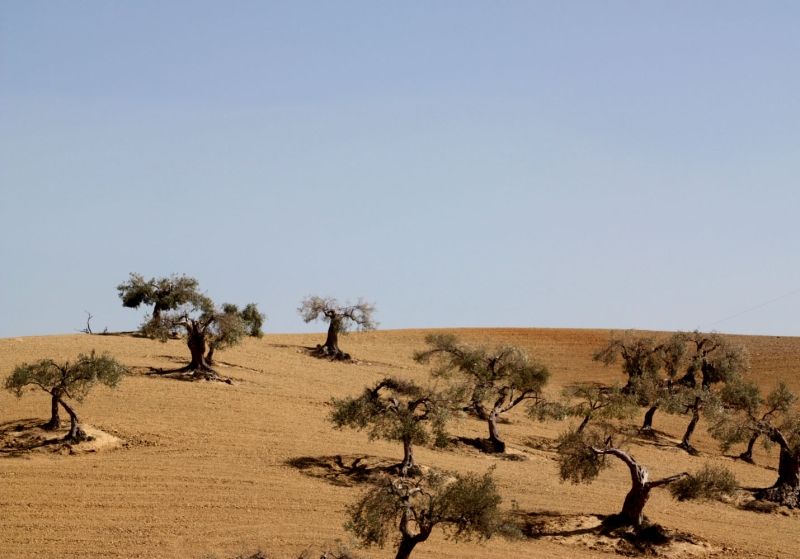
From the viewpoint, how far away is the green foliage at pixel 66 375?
110ft

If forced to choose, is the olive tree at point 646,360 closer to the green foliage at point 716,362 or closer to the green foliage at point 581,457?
the green foliage at point 716,362

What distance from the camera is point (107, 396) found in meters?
40.8

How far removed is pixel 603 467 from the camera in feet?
97.6

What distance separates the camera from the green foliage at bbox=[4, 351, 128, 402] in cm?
3350

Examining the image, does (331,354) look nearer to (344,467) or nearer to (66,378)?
(66,378)

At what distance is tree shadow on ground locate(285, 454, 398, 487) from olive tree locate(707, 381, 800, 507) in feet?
52.2

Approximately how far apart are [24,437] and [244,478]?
9.79 meters

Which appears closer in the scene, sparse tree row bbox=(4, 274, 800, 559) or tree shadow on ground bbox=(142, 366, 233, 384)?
sparse tree row bbox=(4, 274, 800, 559)

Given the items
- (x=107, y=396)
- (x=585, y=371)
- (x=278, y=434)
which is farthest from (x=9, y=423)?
(x=585, y=371)

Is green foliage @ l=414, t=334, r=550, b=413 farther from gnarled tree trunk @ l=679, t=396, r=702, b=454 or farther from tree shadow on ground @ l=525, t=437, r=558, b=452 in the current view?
gnarled tree trunk @ l=679, t=396, r=702, b=454

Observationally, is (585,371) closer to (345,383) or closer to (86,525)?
(345,383)

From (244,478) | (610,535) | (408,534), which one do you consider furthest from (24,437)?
(610,535)

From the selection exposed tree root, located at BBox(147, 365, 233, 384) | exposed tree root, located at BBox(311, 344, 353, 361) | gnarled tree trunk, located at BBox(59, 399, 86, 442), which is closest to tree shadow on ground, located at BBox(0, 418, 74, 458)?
gnarled tree trunk, located at BBox(59, 399, 86, 442)

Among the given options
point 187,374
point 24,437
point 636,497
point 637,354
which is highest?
point 637,354
